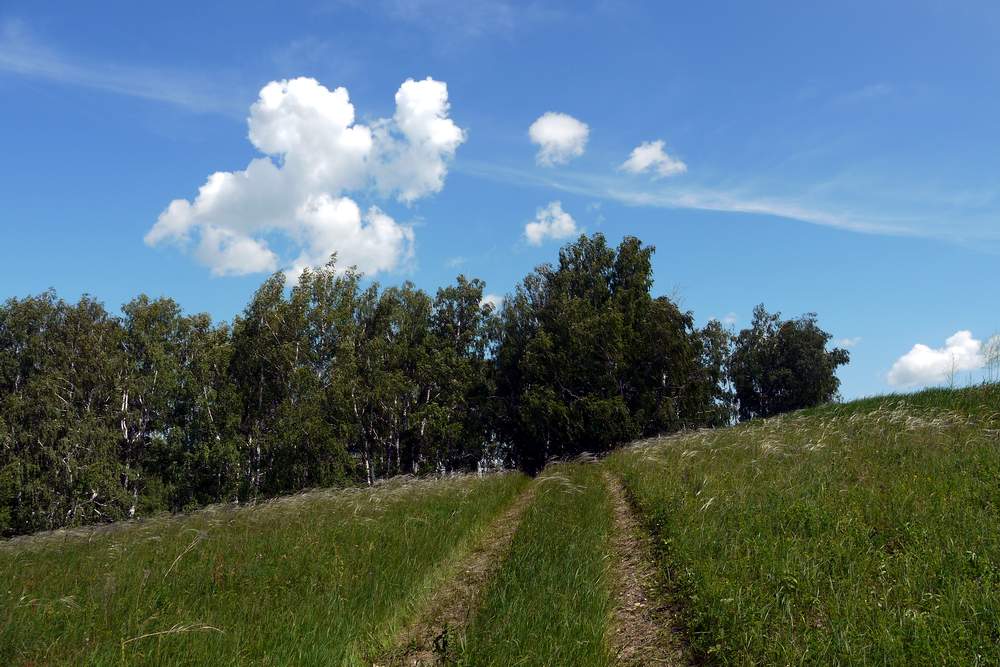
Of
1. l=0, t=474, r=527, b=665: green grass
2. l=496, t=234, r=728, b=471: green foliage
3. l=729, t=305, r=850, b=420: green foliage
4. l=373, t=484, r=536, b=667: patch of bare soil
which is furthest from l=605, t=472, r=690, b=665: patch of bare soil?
l=729, t=305, r=850, b=420: green foliage

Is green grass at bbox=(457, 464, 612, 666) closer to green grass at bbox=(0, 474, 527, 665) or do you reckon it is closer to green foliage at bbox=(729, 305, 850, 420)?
green grass at bbox=(0, 474, 527, 665)

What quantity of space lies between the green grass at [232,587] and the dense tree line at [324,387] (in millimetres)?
29065

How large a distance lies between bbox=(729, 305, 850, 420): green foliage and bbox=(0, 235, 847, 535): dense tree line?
17665 millimetres

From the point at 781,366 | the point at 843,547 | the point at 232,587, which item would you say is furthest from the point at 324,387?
the point at 781,366

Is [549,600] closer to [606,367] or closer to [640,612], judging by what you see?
[640,612]

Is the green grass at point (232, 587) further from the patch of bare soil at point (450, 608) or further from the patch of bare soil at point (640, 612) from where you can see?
the patch of bare soil at point (640, 612)

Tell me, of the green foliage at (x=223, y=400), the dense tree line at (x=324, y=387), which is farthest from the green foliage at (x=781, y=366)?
the green foliage at (x=223, y=400)

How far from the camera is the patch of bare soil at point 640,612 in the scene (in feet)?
19.5

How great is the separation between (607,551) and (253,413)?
132 feet

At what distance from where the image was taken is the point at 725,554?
7.36 meters

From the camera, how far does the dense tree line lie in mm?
40469

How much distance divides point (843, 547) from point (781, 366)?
63.7 metres

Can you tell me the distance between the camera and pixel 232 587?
7629 mm

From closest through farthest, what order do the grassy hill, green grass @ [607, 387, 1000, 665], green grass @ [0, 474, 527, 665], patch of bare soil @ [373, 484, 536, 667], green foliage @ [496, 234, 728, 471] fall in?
green grass @ [607, 387, 1000, 665], the grassy hill, green grass @ [0, 474, 527, 665], patch of bare soil @ [373, 484, 536, 667], green foliage @ [496, 234, 728, 471]
